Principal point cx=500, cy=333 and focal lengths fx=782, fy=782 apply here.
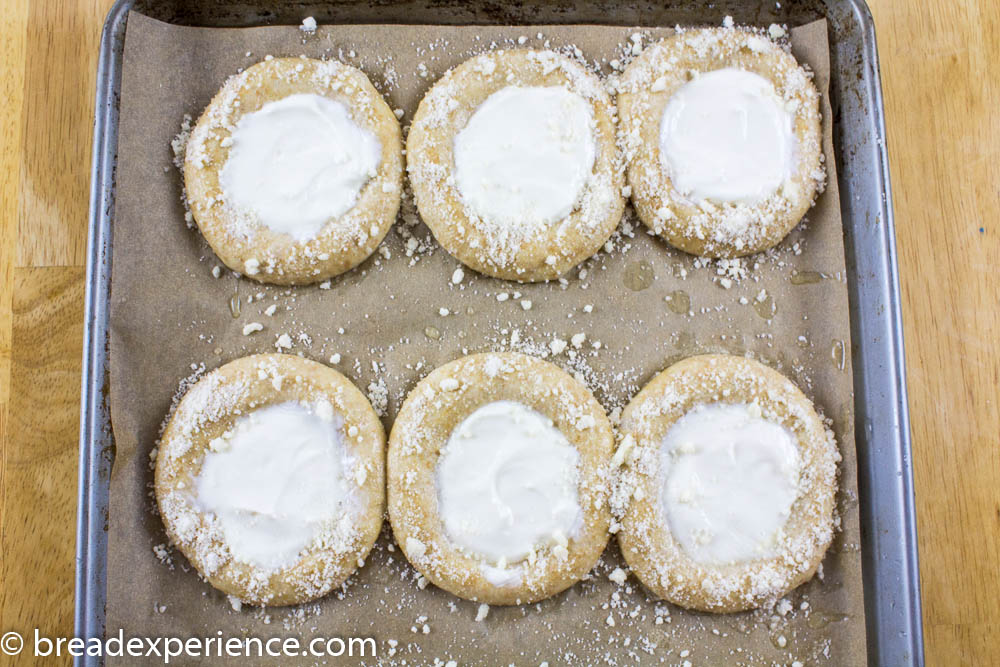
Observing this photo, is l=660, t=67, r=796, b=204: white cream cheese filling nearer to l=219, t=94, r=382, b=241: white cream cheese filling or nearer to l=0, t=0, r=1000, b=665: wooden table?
l=0, t=0, r=1000, b=665: wooden table

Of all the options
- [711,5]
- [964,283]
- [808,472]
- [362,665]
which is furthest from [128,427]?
[964,283]

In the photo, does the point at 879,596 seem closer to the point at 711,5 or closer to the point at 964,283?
the point at 964,283

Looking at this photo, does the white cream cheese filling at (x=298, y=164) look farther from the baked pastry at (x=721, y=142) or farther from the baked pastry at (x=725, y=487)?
the baked pastry at (x=725, y=487)

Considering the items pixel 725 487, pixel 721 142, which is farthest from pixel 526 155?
pixel 725 487

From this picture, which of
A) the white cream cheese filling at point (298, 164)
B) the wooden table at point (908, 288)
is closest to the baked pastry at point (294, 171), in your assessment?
the white cream cheese filling at point (298, 164)

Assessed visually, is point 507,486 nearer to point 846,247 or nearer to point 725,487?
point 725,487

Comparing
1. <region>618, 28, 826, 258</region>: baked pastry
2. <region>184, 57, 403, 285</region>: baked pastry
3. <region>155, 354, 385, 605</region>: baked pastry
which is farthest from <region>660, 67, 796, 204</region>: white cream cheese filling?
<region>155, 354, 385, 605</region>: baked pastry
